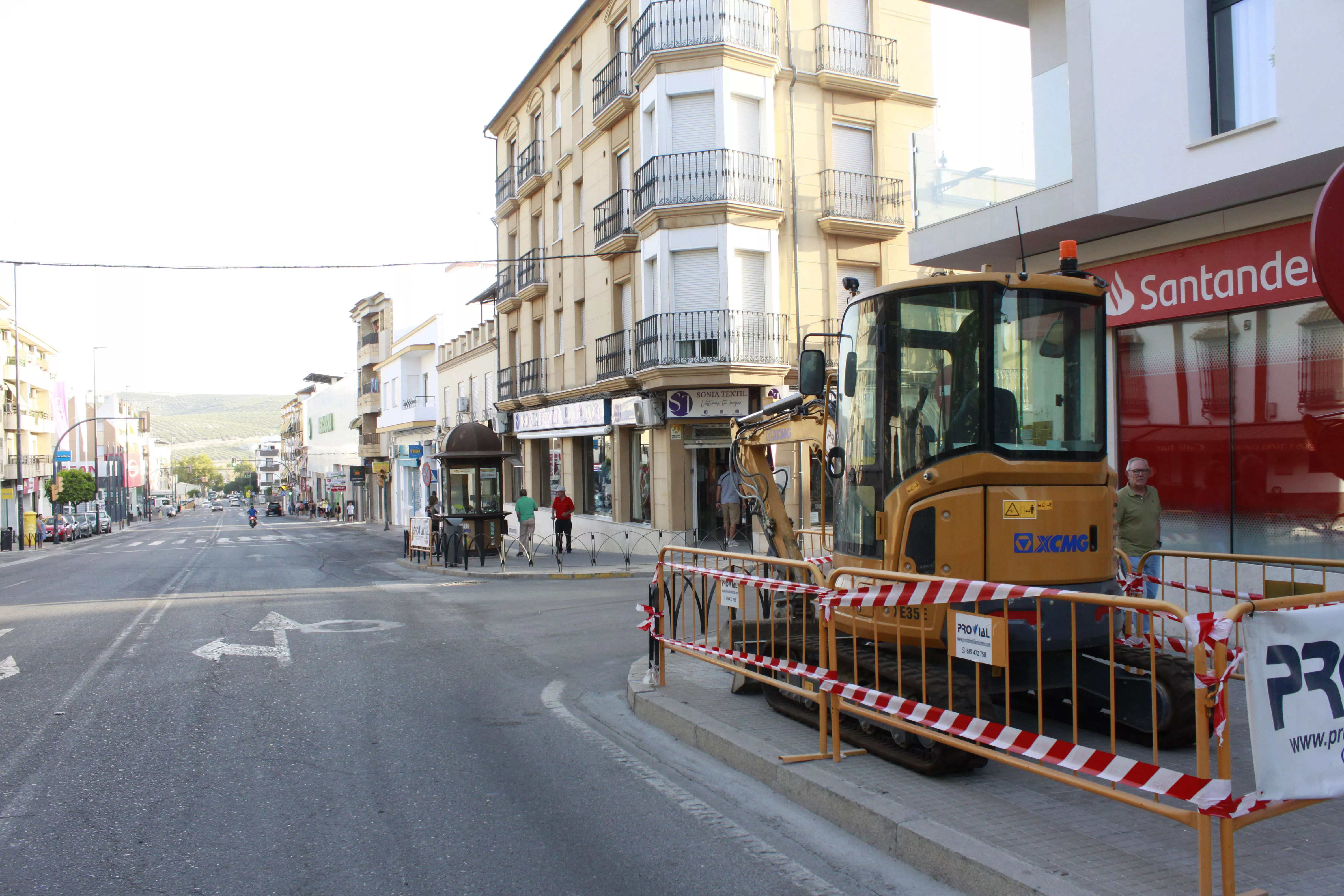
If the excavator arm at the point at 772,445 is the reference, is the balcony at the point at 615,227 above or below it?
above

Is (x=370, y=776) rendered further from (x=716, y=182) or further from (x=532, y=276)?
(x=532, y=276)

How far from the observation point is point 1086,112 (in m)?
10.3

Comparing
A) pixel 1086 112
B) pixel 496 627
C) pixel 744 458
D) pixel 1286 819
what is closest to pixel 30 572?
pixel 496 627

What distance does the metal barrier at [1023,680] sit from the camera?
3.50m

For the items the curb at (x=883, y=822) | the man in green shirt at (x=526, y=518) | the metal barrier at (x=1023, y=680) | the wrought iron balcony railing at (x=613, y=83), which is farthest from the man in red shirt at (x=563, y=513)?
the curb at (x=883, y=822)

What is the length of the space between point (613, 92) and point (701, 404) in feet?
28.9

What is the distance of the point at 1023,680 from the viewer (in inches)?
213

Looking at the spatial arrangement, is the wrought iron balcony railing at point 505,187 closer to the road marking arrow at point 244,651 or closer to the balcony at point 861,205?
the balcony at point 861,205

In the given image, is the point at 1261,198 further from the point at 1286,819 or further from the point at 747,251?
the point at 747,251

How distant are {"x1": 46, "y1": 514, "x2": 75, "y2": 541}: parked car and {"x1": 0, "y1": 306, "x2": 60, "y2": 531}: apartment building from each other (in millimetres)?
3056

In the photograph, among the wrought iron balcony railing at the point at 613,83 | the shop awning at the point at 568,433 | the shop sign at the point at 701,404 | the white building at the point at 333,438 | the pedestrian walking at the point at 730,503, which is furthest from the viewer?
the white building at the point at 333,438

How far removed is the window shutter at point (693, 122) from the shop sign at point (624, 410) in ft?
19.5

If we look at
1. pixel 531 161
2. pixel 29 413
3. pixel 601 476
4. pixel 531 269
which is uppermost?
pixel 531 161

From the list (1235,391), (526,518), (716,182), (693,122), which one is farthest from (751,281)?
(1235,391)
